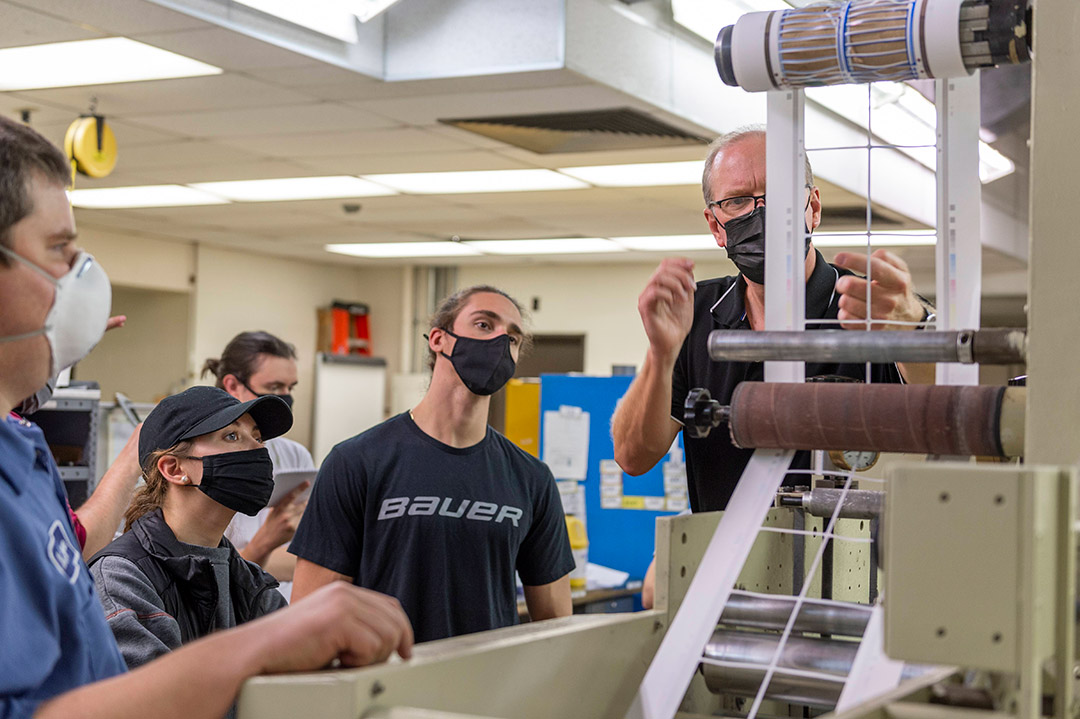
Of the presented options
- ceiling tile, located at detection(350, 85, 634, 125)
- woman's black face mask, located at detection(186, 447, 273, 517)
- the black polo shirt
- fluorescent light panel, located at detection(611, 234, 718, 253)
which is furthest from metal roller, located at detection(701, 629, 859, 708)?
fluorescent light panel, located at detection(611, 234, 718, 253)

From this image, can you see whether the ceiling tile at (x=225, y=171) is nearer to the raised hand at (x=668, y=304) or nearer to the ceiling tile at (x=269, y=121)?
the ceiling tile at (x=269, y=121)

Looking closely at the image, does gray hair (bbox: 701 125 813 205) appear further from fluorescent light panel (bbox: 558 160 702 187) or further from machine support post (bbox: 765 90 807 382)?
fluorescent light panel (bbox: 558 160 702 187)

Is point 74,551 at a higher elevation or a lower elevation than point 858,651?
higher

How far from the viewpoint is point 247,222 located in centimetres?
902

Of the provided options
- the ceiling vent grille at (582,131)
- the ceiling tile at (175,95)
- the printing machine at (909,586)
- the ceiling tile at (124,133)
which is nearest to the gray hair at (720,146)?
the printing machine at (909,586)

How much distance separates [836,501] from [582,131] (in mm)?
4195

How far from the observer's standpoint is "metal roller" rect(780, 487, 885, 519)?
1.65m

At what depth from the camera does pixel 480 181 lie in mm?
7094

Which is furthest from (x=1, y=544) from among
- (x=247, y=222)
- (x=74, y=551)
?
(x=247, y=222)

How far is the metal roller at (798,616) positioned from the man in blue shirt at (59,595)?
61 centimetres

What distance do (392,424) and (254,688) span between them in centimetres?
167

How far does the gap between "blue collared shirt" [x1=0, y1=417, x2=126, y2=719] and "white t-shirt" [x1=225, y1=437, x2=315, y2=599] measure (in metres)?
2.28

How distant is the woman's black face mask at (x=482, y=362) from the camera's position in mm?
2773

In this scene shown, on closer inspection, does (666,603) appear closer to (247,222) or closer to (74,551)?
(74,551)
